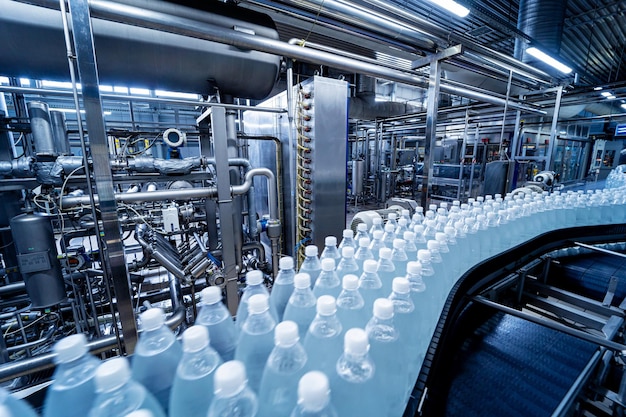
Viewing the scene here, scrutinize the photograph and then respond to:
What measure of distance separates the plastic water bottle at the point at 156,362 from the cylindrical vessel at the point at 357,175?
236 inches

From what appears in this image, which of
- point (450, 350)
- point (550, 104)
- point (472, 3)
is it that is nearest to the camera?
point (450, 350)

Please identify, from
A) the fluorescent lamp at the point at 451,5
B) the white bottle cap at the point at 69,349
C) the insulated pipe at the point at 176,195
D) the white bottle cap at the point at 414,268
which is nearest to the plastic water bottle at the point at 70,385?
the white bottle cap at the point at 69,349

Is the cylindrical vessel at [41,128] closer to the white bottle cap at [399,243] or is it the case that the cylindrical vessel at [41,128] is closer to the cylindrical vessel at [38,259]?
the cylindrical vessel at [38,259]

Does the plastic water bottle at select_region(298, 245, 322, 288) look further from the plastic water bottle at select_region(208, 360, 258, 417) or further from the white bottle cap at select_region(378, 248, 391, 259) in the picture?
the plastic water bottle at select_region(208, 360, 258, 417)

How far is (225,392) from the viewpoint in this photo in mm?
279

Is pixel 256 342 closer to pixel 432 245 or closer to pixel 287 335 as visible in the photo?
pixel 287 335

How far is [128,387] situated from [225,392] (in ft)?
0.47

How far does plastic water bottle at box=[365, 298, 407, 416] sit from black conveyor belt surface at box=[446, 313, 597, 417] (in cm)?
25

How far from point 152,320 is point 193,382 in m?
0.12

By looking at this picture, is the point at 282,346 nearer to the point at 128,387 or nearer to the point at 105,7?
the point at 128,387

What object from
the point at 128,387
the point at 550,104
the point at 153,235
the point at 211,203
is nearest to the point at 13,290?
the point at 153,235

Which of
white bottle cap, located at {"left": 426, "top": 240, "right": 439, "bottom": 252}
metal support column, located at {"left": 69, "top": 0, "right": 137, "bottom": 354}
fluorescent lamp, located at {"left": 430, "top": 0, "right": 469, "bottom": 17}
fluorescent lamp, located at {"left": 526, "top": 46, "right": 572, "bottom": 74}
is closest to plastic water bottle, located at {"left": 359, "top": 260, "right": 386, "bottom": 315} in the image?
white bottle cap, located at {"left": 426, "top": 240, "right": 439, "bottom": 252}

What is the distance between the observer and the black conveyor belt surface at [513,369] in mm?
609

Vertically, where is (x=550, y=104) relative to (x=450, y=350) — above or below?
above
